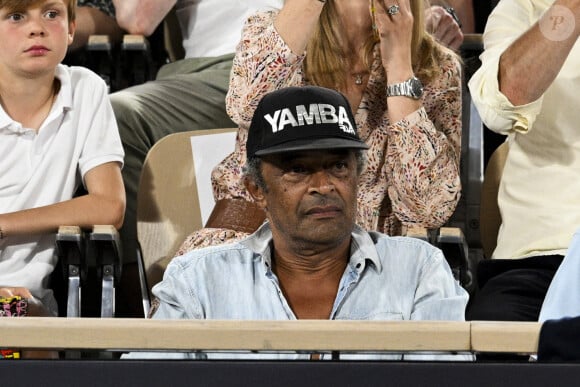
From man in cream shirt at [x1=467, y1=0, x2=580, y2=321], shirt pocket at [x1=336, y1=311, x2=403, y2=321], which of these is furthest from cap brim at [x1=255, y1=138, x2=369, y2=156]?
man in cream shirt at [x1=467, y1=0, x2=580, y2=321]

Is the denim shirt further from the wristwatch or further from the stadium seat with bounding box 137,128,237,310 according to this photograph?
the stadium seat with bounding box 137,128,237,310

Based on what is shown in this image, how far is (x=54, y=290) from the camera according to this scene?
327cm

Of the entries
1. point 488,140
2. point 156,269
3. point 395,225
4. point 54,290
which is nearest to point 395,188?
point 395,225

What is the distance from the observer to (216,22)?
4.02 m

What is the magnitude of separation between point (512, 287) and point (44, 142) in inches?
48.3

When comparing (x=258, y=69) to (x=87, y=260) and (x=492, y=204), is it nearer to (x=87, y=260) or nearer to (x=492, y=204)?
(x=87, y=260)

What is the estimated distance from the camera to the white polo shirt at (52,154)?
3207mm

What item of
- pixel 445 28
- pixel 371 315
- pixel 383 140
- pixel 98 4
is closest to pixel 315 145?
pixel 371 315

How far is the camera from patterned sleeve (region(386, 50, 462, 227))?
117 inches

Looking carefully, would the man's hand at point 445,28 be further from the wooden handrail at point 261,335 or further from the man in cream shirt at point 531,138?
the wooden handrail at point 261,335

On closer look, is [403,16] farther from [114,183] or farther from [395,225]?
[114,183]

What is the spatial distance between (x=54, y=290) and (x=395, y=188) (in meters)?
0.91

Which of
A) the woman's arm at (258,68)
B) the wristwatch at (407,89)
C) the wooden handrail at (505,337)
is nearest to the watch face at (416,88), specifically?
the wristwatch at (407,89)

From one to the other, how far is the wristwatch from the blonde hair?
0.59ft
